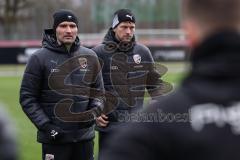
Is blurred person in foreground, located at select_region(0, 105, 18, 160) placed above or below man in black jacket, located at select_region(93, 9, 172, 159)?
above

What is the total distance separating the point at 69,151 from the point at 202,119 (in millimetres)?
4300

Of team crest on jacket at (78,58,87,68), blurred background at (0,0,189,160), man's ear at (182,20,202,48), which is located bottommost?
blurred background at (0,0,189,160)

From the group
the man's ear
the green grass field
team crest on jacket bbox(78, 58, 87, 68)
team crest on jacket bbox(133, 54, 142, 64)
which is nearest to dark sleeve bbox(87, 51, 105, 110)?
team crest on jacket bbox(78, 58, 87, 68)

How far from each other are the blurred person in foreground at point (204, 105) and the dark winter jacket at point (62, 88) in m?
3.99

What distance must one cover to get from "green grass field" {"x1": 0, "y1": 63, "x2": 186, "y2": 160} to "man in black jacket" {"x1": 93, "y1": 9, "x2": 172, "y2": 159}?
494 millimetres

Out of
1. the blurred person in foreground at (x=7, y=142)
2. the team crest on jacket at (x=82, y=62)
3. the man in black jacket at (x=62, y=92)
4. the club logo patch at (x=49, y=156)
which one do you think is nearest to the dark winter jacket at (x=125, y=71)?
the man in black jacket at (x=62, y=92)

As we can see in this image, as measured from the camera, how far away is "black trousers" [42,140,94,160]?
6232mm

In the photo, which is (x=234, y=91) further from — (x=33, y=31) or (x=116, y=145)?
(x=33, y=31)

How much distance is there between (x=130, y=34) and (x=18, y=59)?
996 inches

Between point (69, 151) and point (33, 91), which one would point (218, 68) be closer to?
point (33, 91)

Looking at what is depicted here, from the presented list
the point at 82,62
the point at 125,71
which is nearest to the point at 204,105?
the point at 82,62

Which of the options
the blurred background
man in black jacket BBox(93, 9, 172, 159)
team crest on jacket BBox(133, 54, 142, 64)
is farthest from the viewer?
the blurred background

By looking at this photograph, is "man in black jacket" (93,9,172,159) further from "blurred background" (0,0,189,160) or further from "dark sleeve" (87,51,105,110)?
"blurred background" (0,0,189,160)

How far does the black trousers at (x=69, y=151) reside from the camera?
6232 mm
